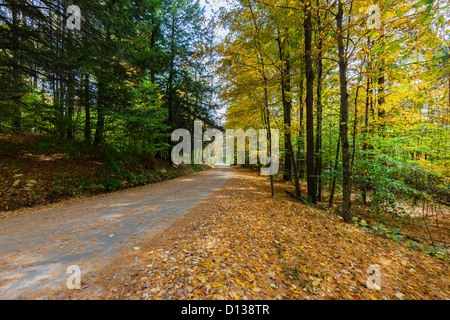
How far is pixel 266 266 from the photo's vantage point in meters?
2.96

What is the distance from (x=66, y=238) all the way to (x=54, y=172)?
638 cm

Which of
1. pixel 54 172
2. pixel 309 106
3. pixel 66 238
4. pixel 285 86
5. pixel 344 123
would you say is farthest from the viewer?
pixel 285 86

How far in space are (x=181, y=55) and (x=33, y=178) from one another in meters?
14.4

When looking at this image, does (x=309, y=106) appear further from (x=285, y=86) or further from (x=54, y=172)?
(x=54, y=172)

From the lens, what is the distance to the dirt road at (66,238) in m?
2.37

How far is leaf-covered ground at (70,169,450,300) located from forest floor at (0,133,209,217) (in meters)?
6.28

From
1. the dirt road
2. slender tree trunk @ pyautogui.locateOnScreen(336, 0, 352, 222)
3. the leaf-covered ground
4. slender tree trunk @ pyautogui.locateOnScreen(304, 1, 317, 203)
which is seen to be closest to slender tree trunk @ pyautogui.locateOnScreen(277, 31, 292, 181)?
slender tree trunk @ pyautogui.locateOnScreen(304, 1, 317, 203)

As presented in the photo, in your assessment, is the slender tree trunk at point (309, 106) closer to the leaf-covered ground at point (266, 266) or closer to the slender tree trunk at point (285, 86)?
Result: the slender tree trunk at point (285, 86)

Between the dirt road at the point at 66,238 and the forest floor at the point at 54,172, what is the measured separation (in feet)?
3.63

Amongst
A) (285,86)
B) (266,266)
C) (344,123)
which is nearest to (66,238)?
(266,266)

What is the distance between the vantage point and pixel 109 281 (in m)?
2.34

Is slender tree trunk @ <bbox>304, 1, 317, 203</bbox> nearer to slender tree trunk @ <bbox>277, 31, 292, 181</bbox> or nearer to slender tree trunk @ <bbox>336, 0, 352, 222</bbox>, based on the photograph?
slender tree trunk @ <bbox>277, 31, 292, 181</bbox>
